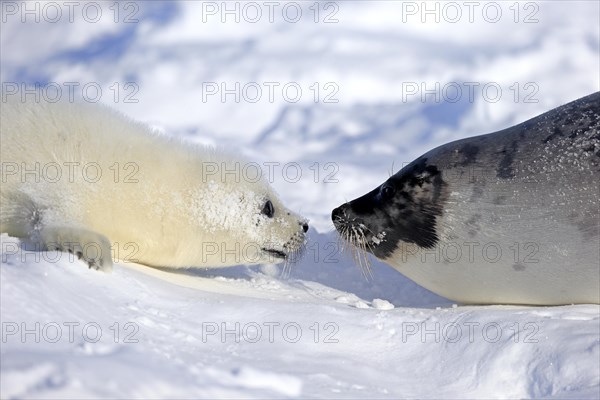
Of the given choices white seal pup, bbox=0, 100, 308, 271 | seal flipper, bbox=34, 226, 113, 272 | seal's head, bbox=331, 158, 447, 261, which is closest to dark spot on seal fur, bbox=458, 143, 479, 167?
seal's head, bbox=331, 158, 447, 261

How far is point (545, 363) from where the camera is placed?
8.90ft

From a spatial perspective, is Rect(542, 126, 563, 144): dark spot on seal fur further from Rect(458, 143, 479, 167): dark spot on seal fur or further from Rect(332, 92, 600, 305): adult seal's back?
Rect(458, 143, 479, 167): dark spot on seal fur

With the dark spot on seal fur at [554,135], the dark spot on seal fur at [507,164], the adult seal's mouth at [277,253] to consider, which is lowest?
the adult seal's mouth at [277,253]

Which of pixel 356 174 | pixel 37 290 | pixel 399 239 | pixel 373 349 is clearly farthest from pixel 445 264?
pixel 356 174

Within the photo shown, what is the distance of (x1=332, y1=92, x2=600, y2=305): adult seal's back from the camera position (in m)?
3.60

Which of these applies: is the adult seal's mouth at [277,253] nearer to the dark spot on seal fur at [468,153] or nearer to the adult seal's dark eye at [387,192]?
the adult seal's dark eye at [387,192]

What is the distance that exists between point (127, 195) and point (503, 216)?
1.69 m

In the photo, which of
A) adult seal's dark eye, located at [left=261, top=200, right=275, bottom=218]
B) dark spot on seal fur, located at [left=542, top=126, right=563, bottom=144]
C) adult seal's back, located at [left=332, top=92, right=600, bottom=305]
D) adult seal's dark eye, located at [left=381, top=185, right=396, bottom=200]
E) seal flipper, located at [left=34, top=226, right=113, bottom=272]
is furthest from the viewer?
adult seal's dark eye, located at [left=261, top=200, right=275, bottom=218]

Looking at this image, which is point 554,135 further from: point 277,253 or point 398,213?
point 277,253

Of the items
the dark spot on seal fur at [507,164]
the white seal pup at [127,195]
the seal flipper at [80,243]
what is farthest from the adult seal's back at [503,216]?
the seal flipper at [80,243]

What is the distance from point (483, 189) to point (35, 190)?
1982 millimetres

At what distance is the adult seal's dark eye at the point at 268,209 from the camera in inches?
172

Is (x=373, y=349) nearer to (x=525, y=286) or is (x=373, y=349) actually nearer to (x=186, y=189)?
(x=525, y=286)

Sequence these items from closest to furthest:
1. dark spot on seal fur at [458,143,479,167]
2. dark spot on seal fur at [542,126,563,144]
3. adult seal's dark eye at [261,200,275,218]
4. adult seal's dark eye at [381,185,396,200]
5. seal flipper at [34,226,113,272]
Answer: seal flipper at [34,226,113,272]
dark spot on seal fur at [542,126,563,144]
dark spot on seal fur at [458,143,479,167]
adult seal's dark eye at [381,185,396,200]
adult seal's dark eye at [261,200,275,218]
